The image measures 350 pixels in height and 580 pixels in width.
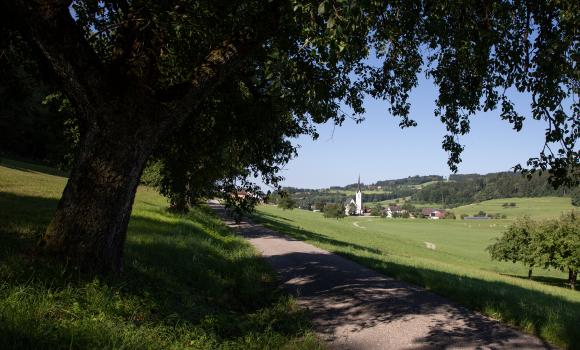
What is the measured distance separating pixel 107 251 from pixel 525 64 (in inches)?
292

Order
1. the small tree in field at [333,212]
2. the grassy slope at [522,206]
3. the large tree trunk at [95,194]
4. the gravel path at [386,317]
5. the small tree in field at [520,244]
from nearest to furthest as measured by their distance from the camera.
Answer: the large tree trunk at [95,194] < the gravel path at [386,317] < the small tree in field at [520,244] < the small tree in field at [333,212] < the grassy slope at [522,206]

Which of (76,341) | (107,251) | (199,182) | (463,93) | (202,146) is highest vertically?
(463,93)

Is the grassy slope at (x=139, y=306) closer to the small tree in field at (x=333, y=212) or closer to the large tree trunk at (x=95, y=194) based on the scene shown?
the large tree trunk at (x=95, y=194)

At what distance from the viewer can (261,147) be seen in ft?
33.9

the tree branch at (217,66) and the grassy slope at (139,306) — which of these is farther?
the tree branch at (217,66)

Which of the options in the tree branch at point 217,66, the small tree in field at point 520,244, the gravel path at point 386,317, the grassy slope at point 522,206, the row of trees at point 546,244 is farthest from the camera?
the grassy slope at point 522,206

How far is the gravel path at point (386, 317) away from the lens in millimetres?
6781

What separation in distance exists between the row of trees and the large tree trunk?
3591 cm

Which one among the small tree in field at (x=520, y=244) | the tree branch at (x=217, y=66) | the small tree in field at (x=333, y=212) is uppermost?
the tree branch at (x=217, y=66)

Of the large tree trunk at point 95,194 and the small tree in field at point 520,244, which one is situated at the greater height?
the large tree trunk at point 95,194

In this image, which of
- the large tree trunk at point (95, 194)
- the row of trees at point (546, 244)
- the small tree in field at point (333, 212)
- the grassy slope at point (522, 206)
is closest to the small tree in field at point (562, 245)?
the row of trees at point (546, 244)

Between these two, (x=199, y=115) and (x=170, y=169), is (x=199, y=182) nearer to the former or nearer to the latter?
(x=170, y=169)

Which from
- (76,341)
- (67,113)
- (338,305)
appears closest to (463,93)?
(338,305)

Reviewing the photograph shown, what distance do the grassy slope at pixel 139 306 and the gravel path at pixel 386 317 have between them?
0.64 m
